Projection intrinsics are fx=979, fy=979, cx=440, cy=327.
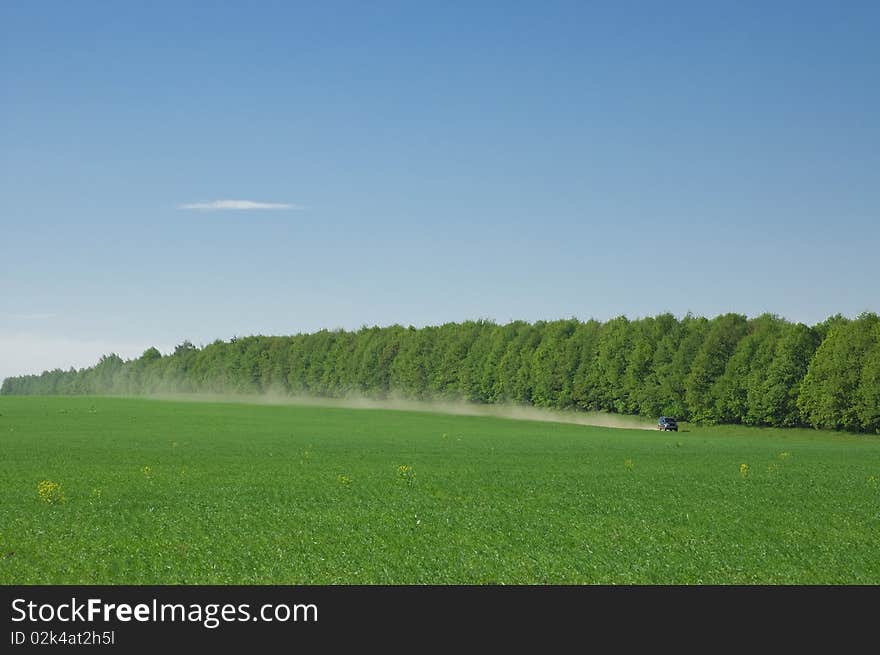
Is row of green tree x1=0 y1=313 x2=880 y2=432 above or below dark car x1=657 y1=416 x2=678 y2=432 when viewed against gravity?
above

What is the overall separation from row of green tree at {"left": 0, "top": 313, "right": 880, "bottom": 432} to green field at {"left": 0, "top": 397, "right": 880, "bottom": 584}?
3681 cm

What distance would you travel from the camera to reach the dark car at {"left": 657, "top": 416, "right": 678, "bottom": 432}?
9569cm

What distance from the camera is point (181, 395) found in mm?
196250

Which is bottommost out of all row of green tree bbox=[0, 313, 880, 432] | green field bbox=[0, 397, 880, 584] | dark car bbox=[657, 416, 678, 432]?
green field bbox=[0, 397, 880, 584]

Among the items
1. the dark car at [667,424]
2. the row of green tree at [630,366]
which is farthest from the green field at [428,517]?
the dark car at [667,424]

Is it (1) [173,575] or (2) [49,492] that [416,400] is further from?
(1) [173,575]

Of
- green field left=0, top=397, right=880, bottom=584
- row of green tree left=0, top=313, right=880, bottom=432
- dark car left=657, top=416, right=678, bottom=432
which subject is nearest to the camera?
green field left=0, top=397, right=880, bottom=584

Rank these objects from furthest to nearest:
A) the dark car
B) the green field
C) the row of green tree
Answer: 1. the dark car
2. the row of green tree
3. the green field

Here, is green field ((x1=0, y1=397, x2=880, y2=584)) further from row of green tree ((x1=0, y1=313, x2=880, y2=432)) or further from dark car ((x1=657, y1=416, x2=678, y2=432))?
dark car ((x1=657, y1=416, x2=678, y2=432))

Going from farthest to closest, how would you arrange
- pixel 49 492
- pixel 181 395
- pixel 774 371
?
pixel 181 395 → pixel 774 371 → pixel 49 492

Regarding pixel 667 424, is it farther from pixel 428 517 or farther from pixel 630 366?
pixel 428 517

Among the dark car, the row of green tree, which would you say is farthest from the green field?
the dark car
